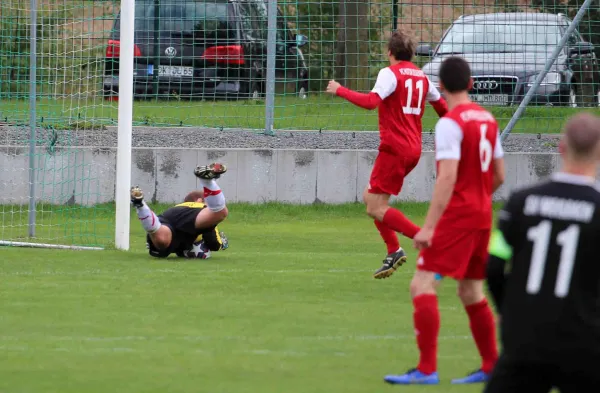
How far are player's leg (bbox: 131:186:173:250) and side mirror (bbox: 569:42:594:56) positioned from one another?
8193mm

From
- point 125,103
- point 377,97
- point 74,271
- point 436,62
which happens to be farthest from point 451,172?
point 436,62

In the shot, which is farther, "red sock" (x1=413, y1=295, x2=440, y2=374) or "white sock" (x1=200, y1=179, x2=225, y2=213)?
"white sock" (x1=200, y1=179, x2=225, y2=213)

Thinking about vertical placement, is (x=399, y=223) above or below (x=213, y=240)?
above

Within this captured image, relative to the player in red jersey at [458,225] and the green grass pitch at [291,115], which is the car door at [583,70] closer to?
the green grass pitch at [291,115]

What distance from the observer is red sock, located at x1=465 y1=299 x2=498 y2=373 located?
663 centimetres

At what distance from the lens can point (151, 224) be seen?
11.4 m

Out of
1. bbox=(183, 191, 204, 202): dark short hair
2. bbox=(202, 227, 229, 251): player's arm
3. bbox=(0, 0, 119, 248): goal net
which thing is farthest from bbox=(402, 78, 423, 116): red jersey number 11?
bbox=(0, 0, 119, 248): goal net

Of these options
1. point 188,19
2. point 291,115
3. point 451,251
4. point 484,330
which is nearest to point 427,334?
point 484,330

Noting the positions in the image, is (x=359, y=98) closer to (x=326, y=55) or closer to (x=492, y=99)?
(x=326, y=55)

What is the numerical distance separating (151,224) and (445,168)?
5.41m

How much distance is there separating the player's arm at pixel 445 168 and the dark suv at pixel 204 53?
11033mm

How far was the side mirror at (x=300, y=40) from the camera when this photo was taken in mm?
17312

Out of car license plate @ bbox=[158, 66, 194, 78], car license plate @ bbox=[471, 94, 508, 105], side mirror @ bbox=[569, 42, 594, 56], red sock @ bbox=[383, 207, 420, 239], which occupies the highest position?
side mirror @ bbox=[569, 42, 594, 56]

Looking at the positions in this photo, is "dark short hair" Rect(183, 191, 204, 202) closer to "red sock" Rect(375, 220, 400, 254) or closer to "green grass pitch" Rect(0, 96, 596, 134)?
"red sock" Rect(375, 220, 400, 254)
